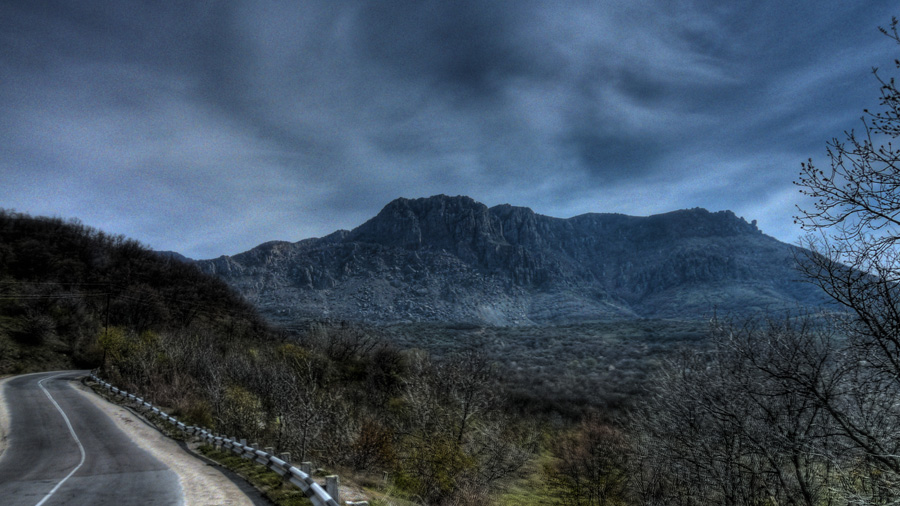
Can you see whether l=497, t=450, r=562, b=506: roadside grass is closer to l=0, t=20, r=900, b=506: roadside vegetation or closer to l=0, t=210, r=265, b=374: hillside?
l=0, t=20, r=900, b=506: roadside vegetation

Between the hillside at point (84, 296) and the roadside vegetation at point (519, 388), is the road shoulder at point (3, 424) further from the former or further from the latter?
the hillside at point (84, 296)

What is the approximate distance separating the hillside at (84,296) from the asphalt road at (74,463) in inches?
1204

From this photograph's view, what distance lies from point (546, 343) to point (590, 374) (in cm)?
3627

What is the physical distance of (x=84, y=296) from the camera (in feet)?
223

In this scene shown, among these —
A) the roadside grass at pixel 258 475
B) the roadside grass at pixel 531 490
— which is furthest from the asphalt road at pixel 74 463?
the roadside grass at pixel 531 490

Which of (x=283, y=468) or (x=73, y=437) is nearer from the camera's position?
(x=283, y=468)

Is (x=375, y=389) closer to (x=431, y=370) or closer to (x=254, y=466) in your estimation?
(x=431, y=370)

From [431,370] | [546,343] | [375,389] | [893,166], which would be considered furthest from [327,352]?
[546,343]

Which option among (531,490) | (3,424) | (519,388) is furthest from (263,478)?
(519,388)

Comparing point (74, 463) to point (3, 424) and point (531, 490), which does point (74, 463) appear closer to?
point (3, 424)

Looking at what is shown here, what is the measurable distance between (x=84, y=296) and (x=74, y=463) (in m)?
69.6

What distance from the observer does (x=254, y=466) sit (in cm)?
1391

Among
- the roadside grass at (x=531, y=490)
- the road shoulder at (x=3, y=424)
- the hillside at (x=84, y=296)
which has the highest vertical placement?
the hillside at (x=84, y=296)

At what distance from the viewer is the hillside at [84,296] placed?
54.0 metres
